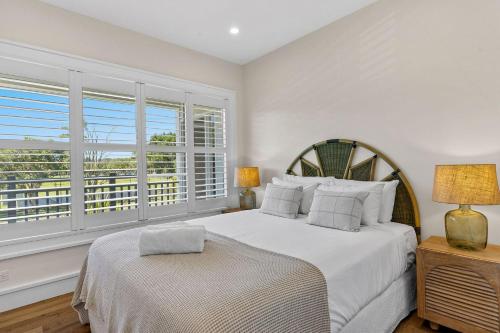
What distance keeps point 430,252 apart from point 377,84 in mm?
1612

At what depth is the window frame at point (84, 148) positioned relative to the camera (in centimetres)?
246

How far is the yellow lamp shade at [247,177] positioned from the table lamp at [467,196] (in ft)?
6.95

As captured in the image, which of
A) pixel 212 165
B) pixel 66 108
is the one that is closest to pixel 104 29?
pixel 66 108

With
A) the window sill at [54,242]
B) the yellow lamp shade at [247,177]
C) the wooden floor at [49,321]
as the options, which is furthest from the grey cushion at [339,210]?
the window sill at [54,242]

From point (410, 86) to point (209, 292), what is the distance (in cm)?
246

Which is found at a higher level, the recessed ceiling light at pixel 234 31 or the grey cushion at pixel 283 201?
the recessed ceiling light at pixel 234 31

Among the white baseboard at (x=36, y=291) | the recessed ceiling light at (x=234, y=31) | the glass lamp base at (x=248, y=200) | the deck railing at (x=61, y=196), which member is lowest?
the white baseboard at (x=36, y=291)

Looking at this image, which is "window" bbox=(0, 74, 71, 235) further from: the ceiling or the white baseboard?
the ceiling

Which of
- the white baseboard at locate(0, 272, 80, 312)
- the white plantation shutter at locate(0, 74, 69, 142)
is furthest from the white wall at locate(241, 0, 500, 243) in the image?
the white baseboard at locate(0, 272, 80, 312)

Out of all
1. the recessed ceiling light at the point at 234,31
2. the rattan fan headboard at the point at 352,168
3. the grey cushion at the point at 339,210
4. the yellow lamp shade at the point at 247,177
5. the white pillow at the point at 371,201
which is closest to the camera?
the grey cushion at the point at 339,210

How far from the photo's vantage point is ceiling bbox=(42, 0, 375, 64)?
2643 millimetres

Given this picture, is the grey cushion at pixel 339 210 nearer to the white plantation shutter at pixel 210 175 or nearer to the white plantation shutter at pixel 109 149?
the white plantation shutter at pixel 210 175

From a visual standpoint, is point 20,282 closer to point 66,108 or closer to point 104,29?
point 66,108

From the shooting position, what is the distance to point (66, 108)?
2.68 metres
